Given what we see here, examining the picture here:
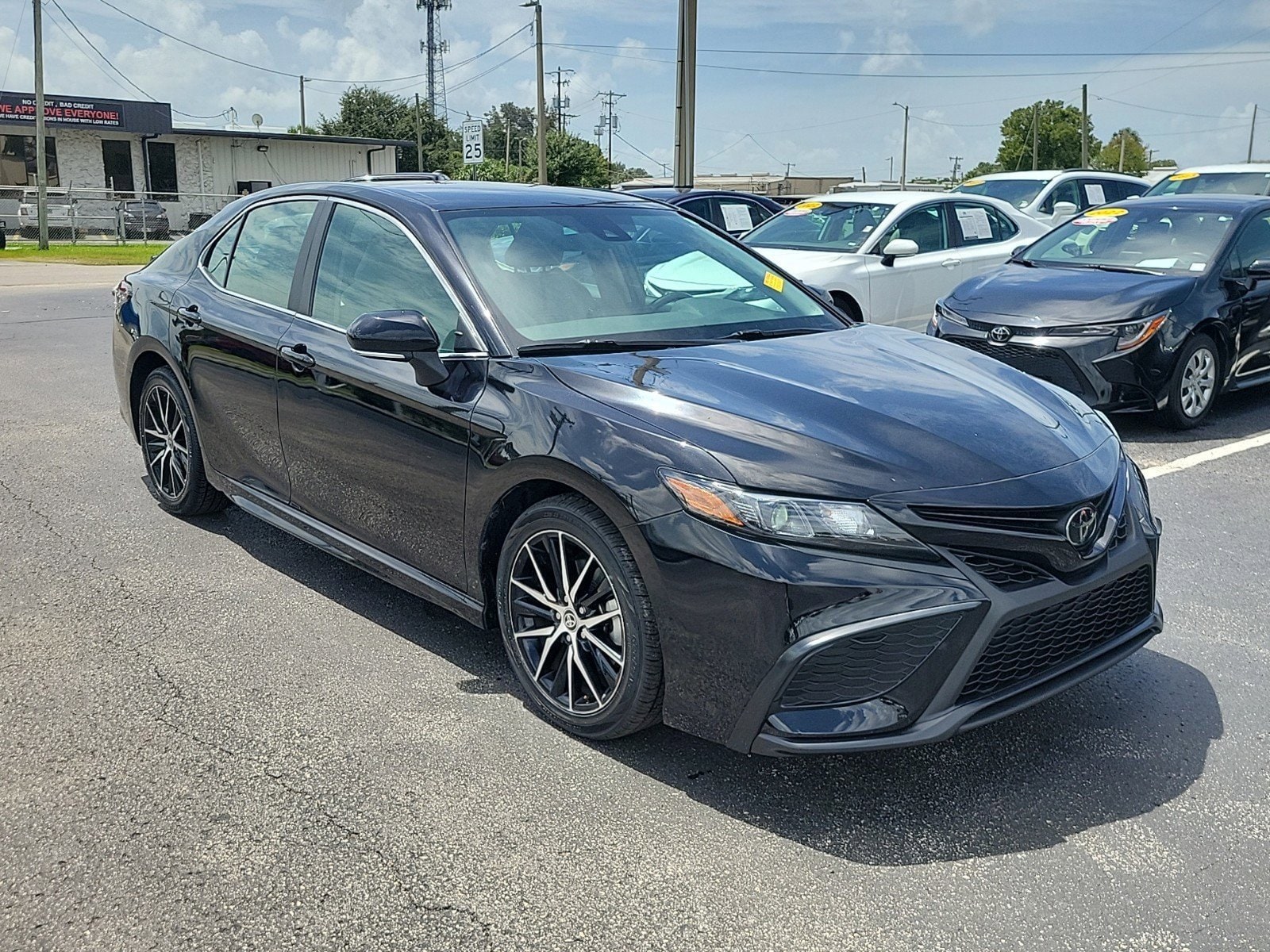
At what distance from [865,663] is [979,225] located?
9341mm

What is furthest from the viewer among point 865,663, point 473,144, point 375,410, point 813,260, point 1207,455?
point 473,144

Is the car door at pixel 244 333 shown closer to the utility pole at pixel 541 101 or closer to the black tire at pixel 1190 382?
the black tire at pixel 1190 382

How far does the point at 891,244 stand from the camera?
955 centimetres

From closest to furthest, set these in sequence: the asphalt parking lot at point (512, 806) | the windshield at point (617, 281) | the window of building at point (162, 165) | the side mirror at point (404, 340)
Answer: the asphalt parking lot at point (512, 806)
the side mirror at point (404, 340)
the windshield at point (617, 281)
the window of building at point (162, 165)

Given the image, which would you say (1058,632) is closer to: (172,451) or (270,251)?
(270,251)

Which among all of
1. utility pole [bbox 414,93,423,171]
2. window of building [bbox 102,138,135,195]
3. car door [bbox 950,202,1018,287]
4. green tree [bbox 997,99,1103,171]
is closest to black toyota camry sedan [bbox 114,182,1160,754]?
car door [bbox 950,202,1018,287]

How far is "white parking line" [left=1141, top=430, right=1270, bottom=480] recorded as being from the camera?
659 centimetres

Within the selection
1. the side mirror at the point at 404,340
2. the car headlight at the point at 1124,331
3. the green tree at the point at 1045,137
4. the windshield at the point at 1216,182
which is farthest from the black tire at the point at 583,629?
the green tree at the point at 1045,137

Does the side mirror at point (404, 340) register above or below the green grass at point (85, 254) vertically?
above

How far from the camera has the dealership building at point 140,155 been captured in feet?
136

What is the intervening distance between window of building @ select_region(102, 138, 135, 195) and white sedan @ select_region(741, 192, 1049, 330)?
1559 inches

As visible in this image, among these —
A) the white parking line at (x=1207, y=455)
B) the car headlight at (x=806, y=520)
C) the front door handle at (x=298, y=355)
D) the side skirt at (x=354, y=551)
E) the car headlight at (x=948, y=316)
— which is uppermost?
the front door handle at (x=298, y=355)

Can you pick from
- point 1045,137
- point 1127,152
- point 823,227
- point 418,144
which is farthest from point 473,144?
point 1127,152

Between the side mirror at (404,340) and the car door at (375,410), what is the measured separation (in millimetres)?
53
